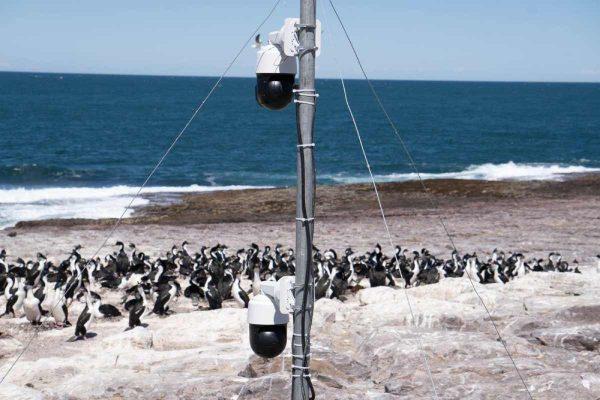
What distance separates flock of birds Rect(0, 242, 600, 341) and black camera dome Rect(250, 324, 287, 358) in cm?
1072

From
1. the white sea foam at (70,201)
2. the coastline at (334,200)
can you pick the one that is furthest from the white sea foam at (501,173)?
the white sea foam at (70,201)

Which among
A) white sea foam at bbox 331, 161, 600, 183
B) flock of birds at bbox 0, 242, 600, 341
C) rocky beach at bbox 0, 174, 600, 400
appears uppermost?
rocky beach at bbox 0, 174, 600, 400

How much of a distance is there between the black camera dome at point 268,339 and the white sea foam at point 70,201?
31944mm

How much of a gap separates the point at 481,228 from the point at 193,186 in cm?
2419

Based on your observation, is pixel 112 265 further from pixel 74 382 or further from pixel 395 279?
pixel 74 382

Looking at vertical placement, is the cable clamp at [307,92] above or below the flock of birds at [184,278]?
above

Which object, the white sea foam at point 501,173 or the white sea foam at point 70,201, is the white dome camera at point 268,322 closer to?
the white sea foam at point 70,201

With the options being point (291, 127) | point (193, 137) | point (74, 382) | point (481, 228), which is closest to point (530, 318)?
point (74, 382)

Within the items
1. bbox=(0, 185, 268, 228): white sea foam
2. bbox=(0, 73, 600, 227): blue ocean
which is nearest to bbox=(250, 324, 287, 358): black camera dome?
bbox=(0, 185, 268, 228): white sea foam

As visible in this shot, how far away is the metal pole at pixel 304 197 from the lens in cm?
601

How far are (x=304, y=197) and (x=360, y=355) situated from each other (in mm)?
6849

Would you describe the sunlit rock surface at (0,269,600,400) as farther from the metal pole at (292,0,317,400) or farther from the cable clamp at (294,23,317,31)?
the cable clamp at (294,23,317,31)

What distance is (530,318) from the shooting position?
14.5 m

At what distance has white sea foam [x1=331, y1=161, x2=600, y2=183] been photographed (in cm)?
5612
